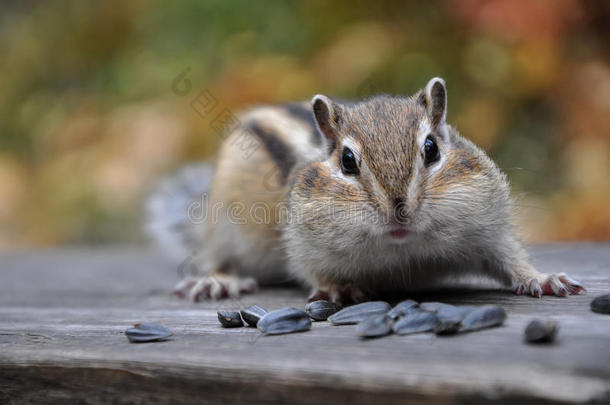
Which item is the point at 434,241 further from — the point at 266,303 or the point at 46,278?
the point at 46,278

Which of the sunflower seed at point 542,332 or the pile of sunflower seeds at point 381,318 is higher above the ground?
the pile of sunflower seeds at point 381,318

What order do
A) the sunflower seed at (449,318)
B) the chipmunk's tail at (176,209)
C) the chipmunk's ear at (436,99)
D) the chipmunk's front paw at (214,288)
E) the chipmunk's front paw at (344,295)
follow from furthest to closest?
the chipmunk's tail at (176,209), the chipmunk's front paw at (214,288), the chipmunk's front paw at (344,295), the chipmunk's ear at (436,99), the sunflower seed at (449,318)

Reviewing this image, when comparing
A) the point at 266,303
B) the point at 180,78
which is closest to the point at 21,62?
the point at 180,78

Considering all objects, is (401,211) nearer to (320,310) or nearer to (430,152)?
(430,152)

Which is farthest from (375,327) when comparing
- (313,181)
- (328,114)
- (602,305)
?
(328,114)

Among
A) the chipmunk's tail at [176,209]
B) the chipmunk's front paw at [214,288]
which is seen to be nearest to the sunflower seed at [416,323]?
the chipmunk's front paw at [214,288]

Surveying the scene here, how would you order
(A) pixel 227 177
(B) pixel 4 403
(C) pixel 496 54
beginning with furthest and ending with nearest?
1. (C) pixel 496 54
2. (A) pixel 227 177
3. (B) pixel 4 403

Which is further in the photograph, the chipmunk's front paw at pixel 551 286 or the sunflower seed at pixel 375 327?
the chipmunk's front paw at pixel 551 286

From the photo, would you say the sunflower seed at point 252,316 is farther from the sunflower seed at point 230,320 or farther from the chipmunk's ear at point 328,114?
the chipmunk's ear at point 328,114
